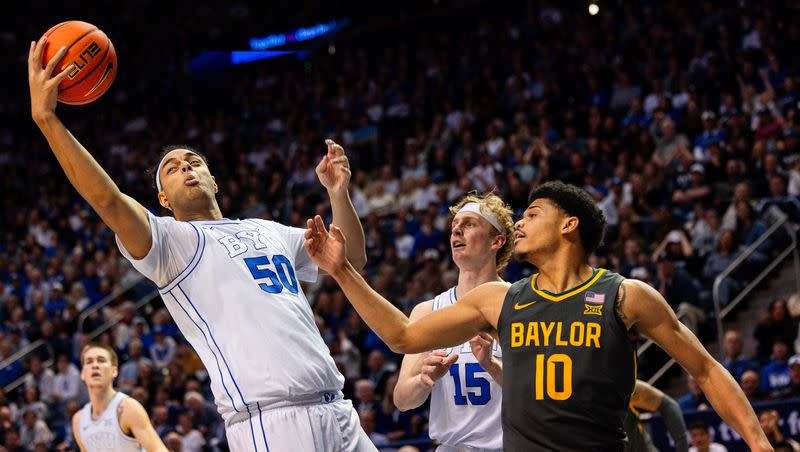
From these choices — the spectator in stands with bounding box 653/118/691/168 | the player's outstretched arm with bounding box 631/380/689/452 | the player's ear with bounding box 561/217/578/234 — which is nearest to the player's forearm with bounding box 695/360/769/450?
the player's ear with bounding box 561/217/578/234

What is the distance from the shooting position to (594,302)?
3.56m

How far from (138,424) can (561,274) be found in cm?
398

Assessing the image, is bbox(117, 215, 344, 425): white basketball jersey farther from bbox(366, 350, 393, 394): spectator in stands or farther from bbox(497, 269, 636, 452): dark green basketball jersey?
bbox(366, 350, 393, 394): spectator in stands

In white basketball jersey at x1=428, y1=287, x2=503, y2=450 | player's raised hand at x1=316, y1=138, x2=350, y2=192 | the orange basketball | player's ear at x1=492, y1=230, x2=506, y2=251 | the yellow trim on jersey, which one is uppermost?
the orange basketball

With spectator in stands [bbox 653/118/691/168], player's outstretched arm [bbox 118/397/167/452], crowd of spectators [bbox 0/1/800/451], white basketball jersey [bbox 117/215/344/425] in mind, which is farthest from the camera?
spectator in stands [bbox 653/118/691/168]

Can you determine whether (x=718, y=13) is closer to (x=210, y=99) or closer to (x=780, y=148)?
(x=780, y=148)

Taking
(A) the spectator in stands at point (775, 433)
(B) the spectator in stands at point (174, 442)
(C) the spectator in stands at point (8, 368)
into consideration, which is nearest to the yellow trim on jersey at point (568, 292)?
(A) the spectator in stands at point (775, 433)

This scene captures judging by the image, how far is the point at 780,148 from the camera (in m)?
11.5

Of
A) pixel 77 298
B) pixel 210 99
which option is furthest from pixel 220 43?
pixel 77 298

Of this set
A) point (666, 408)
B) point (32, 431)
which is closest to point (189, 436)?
point (32, 431)

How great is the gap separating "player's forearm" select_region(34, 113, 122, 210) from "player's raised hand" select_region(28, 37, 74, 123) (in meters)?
0.04

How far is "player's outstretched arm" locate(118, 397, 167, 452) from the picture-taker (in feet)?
21.1

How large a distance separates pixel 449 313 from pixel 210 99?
2075cm

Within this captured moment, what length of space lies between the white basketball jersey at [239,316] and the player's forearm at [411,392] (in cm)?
63
